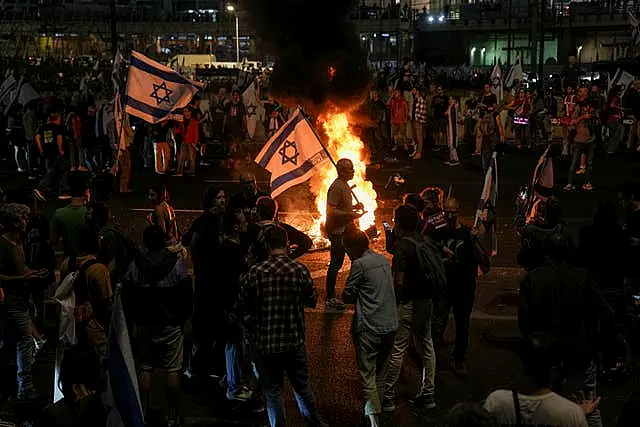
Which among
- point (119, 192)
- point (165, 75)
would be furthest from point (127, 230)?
point (119, 192)

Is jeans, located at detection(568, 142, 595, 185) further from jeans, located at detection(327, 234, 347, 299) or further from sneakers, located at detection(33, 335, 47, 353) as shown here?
sneakers, located at detection(33, 335, 47, 353)

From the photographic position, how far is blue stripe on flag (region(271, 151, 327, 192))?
10.5m

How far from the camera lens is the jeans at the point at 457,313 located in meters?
7.51

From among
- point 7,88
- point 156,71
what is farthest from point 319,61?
point 7,88

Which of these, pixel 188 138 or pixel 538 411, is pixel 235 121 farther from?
pixel 538 411

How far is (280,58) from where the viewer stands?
647 inches

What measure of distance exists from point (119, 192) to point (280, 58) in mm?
4147

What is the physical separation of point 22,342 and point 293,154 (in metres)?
4.28

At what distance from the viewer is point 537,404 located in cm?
414

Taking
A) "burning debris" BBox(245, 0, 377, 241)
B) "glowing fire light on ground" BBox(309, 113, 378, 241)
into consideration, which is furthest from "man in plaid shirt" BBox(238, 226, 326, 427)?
"burning debris" BBox(245, 0, 377, 241)

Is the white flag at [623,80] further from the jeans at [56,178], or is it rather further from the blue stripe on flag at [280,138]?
the blue stripe on flag at [280,138]

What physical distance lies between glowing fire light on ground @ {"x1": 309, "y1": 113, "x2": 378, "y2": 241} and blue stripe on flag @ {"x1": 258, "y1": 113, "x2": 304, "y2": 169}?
2.66 meters

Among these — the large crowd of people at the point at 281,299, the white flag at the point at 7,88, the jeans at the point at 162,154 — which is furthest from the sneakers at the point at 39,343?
the white flag at the point at 7,88

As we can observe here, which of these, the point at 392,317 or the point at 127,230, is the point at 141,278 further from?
the point at 127,230
